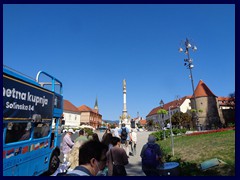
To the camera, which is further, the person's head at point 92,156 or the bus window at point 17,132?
the bus window at point 17,132

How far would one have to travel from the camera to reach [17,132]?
5.88 meters

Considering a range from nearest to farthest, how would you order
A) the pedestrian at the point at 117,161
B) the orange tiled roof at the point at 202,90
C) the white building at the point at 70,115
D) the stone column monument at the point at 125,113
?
the pedestrian at the point at 117,161 < the stone column monument at the point at 125,113 < the orange tiled roof at the point at 202,90 < the white building at the point at 70,115

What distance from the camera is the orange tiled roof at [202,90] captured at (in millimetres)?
74062

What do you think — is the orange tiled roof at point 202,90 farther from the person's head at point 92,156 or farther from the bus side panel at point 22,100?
the person's head at point 92,156

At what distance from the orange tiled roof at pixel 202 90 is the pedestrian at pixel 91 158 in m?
77.3

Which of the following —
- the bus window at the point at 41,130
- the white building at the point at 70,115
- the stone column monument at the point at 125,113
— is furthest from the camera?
A: the white building at the point at 70,115

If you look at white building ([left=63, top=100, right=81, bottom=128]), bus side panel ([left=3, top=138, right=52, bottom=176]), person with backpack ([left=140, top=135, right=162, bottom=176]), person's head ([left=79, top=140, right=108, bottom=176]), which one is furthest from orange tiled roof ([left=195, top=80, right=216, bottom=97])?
person's head ([left=79, top=140, right=108, bottom=176])

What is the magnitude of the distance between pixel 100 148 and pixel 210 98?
7738cm

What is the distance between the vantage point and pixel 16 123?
575cm

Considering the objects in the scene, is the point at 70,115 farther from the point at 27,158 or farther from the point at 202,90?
the point at 27,158

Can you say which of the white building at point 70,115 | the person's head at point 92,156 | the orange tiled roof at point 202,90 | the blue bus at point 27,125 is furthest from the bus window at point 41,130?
the white building at point 70,115

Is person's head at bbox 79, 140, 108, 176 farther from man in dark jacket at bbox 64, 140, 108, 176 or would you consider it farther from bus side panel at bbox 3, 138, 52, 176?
bus side panel at bbox 3, 138, 52, 176
